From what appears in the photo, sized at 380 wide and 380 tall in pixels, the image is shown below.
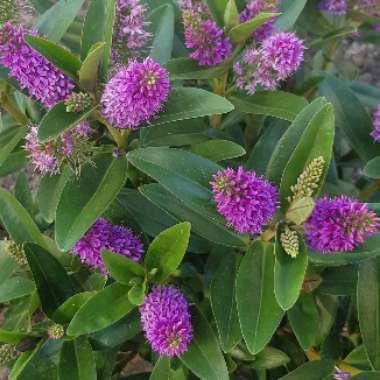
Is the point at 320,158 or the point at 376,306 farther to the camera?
the point at 376,306

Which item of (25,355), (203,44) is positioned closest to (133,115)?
(203,44)

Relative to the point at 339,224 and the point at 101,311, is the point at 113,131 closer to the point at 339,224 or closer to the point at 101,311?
the point at 101,311

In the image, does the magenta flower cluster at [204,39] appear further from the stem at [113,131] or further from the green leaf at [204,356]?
the green leaf at [204,356]

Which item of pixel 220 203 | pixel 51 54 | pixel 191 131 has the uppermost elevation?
pixel 51 54

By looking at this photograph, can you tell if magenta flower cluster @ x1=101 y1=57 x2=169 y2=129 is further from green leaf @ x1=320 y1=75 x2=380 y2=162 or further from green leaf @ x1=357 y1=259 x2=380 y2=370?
green leaf @ x1=320 y1=75 x2=380 y2=162

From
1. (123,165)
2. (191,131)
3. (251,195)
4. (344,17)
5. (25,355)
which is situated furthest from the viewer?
(344,17)

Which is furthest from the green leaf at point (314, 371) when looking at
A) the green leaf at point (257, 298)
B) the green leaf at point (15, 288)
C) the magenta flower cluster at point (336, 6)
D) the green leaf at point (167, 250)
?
the magenta flower cluster at point (336, 6)

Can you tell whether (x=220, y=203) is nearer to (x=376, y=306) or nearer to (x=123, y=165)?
(x=123, y=165)

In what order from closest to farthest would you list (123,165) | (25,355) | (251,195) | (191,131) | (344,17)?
(251,195) → (25,355) → (123,165) → (191,131) → (344,17)
